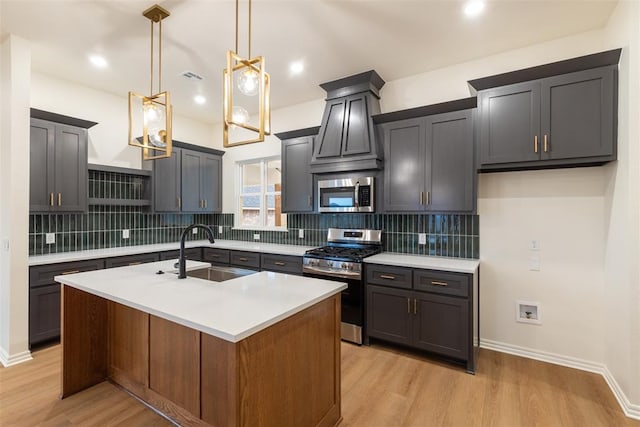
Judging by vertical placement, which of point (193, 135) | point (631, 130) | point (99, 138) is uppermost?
point (193, 135)

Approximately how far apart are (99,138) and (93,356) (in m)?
2.87

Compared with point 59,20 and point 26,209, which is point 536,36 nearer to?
point 59,20

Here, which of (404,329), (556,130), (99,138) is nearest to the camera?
(556,130)

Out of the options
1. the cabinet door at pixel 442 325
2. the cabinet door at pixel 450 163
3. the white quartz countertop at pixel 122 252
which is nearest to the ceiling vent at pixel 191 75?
the white quartz countertop at pixel 122 252

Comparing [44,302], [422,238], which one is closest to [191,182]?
[44,302]

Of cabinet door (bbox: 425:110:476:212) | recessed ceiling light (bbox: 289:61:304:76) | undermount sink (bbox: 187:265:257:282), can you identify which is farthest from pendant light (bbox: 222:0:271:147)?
cabinet door (bbox: 425:110:476:212)

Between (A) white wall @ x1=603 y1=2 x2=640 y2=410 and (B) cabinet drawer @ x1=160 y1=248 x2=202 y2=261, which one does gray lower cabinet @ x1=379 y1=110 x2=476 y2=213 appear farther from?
(B) cabinet drawer @ x1=160 y1=248 x2=202 y2=261

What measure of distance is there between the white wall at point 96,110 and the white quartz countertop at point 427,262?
143 inches

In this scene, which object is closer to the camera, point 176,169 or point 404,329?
point 404,329

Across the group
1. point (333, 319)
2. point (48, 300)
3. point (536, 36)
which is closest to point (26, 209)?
point (48, 300)

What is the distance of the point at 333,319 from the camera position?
197cm

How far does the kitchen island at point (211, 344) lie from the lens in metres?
1.42

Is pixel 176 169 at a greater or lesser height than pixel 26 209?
greater

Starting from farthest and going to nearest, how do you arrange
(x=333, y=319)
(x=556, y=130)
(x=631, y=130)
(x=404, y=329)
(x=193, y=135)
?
(x=193, y=135), (x=404, y=329), (x=556, y=130), (x=631, y=130), (x=333, y=319)
